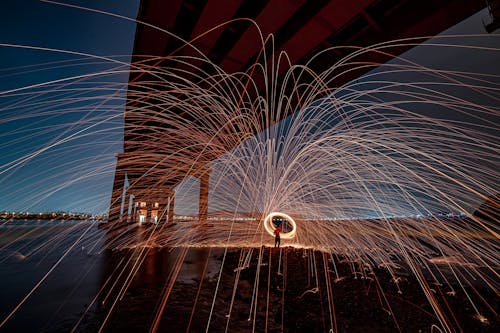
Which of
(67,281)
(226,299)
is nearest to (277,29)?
(226,299)

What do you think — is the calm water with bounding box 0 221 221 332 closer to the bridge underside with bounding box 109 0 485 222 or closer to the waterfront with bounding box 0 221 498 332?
the waterfront with bounding box 0 221 498 332

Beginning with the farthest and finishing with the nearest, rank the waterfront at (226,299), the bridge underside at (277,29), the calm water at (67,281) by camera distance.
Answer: the calm water at (67,281) < the waterfront at (226,299) < the bridge underside at (277,29)

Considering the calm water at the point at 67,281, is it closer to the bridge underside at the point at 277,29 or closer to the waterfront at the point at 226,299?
the waterfront at the point at 226,299

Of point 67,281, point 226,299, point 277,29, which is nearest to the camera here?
point 277,29

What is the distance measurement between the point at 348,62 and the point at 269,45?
6.78ft

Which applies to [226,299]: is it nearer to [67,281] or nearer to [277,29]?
[67,281]

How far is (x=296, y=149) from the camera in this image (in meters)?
9.34

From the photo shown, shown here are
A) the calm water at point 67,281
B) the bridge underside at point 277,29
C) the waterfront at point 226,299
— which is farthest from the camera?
the calm water at point 67,281

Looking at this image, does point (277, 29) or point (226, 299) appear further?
point (226, 299)

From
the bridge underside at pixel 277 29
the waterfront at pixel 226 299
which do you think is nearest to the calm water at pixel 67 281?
the waterfront at pixel 226 299

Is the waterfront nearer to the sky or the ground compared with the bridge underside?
nearer to the ground

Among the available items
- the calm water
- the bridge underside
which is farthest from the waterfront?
the bridge underside

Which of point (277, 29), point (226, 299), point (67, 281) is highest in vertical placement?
point (277, 29)

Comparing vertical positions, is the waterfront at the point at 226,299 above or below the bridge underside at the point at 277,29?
below
